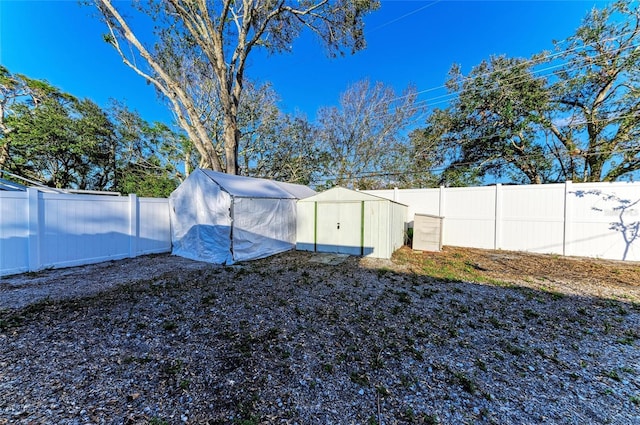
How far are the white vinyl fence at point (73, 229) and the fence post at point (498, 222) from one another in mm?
11476

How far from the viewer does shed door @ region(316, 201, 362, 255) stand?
297 inches

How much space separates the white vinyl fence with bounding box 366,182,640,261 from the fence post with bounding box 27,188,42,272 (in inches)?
447

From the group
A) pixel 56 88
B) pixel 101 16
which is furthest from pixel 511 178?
pixel 56 88

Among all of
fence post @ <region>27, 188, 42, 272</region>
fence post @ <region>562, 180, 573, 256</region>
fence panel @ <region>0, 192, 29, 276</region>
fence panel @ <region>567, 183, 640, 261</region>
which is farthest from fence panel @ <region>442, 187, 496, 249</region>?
fence panel @ <region>0, 192, 29, 276</region>

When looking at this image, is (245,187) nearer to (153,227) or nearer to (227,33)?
(153,227)

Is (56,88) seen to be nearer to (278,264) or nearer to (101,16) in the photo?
(101,16)

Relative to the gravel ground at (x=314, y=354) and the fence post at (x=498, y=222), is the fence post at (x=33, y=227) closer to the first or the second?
the gravel ground at (x=314, y=354)

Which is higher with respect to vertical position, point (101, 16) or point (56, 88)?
point (101, 16)

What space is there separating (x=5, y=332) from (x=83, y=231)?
4.05m

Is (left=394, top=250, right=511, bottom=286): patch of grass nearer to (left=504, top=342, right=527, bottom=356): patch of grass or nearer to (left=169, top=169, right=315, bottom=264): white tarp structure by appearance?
(left=504, top=342, right=527, bottom=356): patch of grass

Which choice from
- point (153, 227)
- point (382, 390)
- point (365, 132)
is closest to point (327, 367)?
point (382, 390)

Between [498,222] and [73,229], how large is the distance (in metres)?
12.7

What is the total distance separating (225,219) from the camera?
6.49 meters

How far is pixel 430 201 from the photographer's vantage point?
959cm
